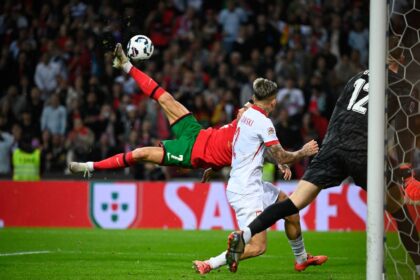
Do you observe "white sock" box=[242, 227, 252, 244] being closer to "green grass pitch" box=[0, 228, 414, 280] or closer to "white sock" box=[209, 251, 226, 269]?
"white sock" box=[209, 251, 226, 269]

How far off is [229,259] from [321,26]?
41.7 feet

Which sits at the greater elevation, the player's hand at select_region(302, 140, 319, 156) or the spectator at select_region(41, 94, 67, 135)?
the spectator at select_region(41, 94, 67, 135)

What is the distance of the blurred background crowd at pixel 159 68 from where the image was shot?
17.6 m

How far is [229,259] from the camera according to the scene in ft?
24.0

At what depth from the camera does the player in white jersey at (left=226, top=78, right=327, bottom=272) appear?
817cm

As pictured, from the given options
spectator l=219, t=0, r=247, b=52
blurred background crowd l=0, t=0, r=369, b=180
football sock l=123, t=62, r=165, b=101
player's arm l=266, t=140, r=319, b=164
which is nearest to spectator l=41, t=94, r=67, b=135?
blurred background crowd l=0, t=0, r=369, b=180

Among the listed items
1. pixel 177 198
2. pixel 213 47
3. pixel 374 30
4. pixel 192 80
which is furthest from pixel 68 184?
pixel 374 30

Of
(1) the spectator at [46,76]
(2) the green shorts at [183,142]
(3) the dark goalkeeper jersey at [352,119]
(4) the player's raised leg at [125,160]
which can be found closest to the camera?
(3) the dark goalkeeper jersey at [352,119]

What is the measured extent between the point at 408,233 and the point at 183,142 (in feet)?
8.37

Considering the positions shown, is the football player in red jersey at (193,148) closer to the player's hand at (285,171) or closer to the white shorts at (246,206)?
the player's hand at (285,171)

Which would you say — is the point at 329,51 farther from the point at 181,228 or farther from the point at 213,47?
the point at 181,228

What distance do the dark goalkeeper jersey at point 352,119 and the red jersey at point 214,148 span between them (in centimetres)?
147

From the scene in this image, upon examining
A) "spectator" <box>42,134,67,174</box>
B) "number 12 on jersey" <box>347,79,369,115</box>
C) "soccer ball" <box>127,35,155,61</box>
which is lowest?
"spectator" <box>42,134,67,174</box>

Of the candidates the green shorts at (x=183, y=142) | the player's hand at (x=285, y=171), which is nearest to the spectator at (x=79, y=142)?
the green shorts at (x=183, y=142)
